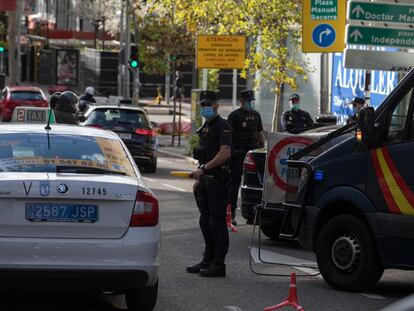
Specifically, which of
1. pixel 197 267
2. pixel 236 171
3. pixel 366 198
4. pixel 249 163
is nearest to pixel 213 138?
pixel 197 267

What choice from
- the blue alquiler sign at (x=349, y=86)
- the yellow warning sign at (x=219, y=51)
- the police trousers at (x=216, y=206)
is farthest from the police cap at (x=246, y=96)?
the yellow warning sign at (x=219, y=51)

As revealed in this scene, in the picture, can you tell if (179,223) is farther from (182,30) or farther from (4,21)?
(4,21)

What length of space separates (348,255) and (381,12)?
25.9ft

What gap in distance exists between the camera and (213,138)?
10.8m

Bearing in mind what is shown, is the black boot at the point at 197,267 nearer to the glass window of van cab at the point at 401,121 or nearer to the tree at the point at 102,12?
the glass window of van cab at the point at 401,121

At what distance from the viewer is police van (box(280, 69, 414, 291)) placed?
371 inches

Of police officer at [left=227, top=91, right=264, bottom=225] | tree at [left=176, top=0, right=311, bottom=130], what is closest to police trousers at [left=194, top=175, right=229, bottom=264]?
police officer at [left=227, top=91, right=264, bottom=225]

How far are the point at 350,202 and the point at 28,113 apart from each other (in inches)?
597

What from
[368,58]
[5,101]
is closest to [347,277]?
[368,58]

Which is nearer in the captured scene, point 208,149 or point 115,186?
point 115,186

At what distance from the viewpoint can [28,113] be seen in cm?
2402

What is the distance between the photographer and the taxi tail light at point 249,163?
45.3 ft

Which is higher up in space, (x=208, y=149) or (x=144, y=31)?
(x=144, y=31)

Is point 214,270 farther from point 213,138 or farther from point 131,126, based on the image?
point 131,126
